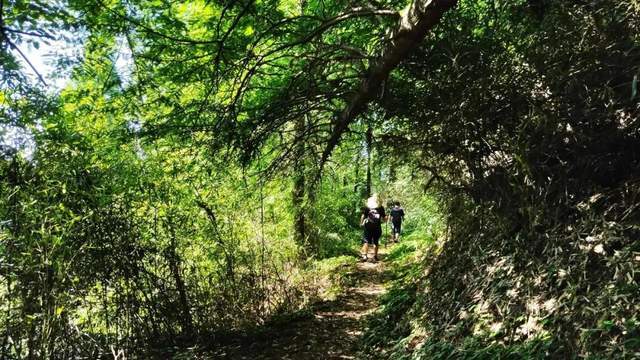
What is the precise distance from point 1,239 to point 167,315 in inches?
93.5

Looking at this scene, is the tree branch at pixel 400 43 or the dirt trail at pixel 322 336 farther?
the dirt trail at pixel 322 336

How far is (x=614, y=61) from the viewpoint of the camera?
3207 mm

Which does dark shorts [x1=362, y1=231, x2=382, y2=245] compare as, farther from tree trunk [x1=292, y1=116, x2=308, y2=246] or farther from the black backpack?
tree trunk [x1=292, y1=116, x2=308, y2=246]

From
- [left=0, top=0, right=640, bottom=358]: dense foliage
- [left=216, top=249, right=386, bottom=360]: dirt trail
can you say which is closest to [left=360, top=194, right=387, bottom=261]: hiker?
[left=216, top=249, right=386, bottom=360]: dirt trail

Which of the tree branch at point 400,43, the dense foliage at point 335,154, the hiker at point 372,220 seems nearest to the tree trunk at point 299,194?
the dense foliage at point 335,154

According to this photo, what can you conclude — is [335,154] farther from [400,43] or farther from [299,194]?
[400,43]

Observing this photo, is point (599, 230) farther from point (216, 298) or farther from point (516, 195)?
point (216, 298)

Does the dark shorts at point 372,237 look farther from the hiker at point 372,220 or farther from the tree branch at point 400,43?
the tree branch at point 400,43

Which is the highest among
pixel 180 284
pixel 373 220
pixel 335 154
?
pixel 335 154

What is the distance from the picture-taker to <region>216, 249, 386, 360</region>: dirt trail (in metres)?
5.70

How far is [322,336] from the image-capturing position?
6.24 m

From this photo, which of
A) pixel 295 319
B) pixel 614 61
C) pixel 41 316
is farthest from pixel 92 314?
pixel 614 61

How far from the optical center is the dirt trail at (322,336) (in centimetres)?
570

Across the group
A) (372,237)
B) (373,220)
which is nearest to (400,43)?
(373,220)
